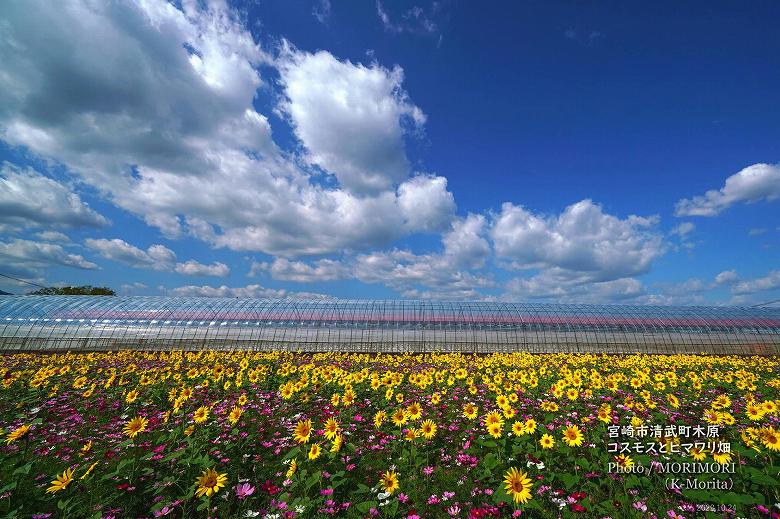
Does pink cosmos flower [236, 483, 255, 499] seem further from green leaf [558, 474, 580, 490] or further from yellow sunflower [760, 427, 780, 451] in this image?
yellow sunflower [760, 427, 780, 451]

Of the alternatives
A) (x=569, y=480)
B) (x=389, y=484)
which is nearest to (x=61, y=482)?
(x=389, y=484)

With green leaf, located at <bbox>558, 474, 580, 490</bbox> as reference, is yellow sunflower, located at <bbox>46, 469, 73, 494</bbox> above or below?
below

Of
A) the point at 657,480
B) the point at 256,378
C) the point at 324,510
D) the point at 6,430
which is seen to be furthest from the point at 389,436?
the point at 6,430

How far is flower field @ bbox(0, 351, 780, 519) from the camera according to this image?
4.88 meters

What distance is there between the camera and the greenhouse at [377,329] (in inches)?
1361

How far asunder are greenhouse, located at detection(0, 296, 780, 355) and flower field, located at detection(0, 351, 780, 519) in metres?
25.1

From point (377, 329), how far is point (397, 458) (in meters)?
29.7

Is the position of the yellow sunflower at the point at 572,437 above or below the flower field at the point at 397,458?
above

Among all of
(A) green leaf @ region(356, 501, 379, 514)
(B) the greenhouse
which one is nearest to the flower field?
(A) green leaf @ region(356, 501, 379, 514)

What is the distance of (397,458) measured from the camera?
6.58m

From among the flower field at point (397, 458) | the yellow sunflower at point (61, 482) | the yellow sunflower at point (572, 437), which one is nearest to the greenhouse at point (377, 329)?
the flower field at point (397, 458)

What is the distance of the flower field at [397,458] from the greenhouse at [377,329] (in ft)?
82.4

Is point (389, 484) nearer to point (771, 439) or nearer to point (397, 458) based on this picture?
point (397, 458)

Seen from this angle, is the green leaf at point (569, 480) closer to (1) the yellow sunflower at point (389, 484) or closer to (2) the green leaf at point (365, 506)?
(1) the yellow sunflower at point (389, 484)
